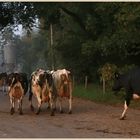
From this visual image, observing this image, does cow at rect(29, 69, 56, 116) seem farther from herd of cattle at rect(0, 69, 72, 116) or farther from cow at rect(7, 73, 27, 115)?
cow at rect(7, 73, 27, 115)

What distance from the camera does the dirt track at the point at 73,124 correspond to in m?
13.3

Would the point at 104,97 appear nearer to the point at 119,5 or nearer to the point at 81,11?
the point at 119,5

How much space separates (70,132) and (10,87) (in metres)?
7.40

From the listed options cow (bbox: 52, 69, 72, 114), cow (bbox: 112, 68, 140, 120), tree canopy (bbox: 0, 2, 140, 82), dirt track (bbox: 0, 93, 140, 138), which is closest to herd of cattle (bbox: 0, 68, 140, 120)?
cow (bbox: 52, 69, 72, 114)

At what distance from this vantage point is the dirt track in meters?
13.3

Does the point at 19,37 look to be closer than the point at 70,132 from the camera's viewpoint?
No

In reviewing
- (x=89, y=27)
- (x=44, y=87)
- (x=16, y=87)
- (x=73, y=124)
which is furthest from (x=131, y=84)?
(x=89, y=27)

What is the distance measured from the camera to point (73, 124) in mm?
16031

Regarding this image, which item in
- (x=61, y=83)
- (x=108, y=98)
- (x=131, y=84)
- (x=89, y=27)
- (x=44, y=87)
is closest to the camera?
(x=131, y=84)

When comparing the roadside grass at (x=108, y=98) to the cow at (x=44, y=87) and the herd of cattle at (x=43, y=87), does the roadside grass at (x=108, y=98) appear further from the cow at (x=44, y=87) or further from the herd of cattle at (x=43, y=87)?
the cow at (x=44, y=87)

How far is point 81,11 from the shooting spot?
125ft

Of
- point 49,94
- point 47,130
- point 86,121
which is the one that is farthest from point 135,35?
point 47,130

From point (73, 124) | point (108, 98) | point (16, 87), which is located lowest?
point (108, 98)

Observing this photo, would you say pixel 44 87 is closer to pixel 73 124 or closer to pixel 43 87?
pixel 43 87
